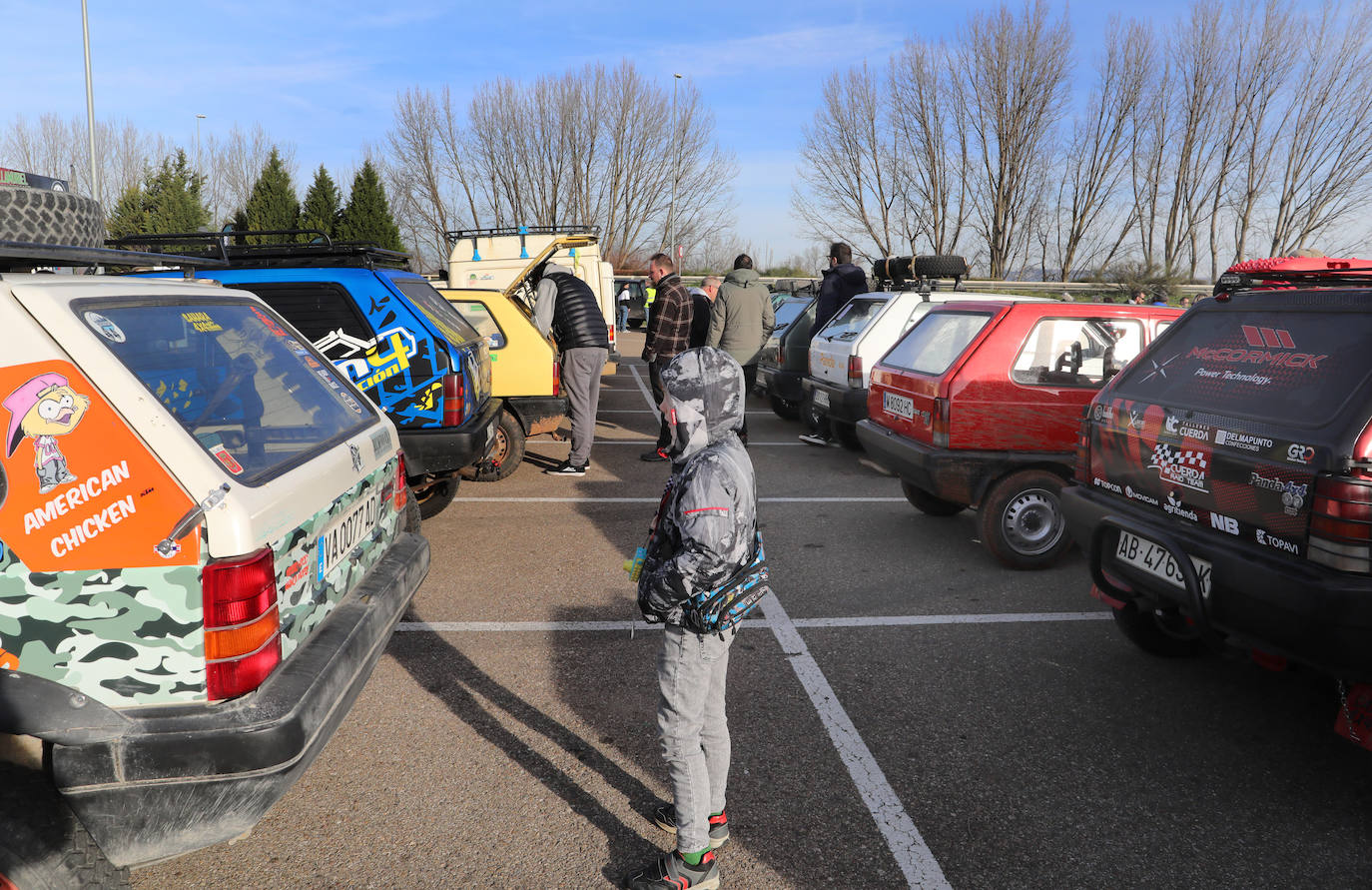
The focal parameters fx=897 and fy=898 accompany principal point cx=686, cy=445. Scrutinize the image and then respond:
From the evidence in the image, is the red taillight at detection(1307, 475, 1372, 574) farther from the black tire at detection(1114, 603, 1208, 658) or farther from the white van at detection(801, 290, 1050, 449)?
the white van at detection(801, 290, 1050, 449)

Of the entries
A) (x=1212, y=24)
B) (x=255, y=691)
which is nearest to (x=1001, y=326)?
(x=255, y=691)

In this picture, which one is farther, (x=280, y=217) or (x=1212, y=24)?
(x=280, y=217)

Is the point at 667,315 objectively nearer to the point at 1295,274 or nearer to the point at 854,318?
the point at 854,318

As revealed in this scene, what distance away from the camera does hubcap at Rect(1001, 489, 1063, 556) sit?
5.64 m

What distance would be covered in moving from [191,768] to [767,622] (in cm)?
302

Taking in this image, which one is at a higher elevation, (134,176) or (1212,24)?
(1212,24)

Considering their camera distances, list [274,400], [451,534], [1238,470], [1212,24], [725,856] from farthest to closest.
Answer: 1. [1212,24]
2. [451,534]
3. [1238,470]
4. [274,400]
5. [725,856]

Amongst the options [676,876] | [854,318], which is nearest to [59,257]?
[676,876]

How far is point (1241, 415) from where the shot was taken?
11.1 ft

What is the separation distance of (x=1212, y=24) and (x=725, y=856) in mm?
27984

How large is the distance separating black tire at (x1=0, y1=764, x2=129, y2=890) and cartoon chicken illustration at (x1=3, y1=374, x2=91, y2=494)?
2.20 ft

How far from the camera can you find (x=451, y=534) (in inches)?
246

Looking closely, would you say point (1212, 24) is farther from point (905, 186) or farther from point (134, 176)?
point (134, 176)

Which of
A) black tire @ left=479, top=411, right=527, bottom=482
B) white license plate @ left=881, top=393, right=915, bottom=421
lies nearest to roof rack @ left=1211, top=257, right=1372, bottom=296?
white license plate @ left=881, top=393, right=915, bottom=421
